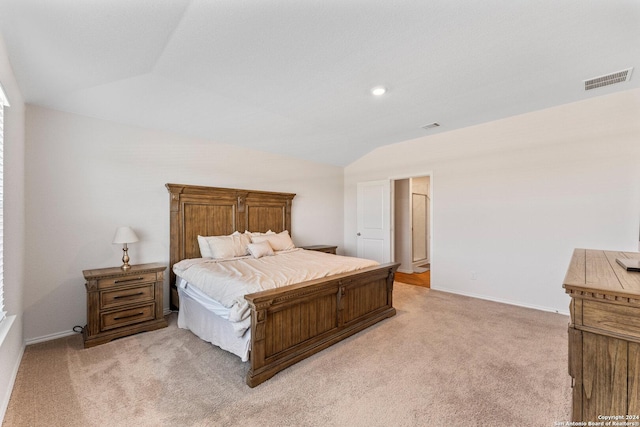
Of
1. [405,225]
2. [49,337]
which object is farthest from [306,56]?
[405,225]

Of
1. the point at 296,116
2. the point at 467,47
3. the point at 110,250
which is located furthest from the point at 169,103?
the point at 467,47

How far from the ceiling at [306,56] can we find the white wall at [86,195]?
0.28 metres

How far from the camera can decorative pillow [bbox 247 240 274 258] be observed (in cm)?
379

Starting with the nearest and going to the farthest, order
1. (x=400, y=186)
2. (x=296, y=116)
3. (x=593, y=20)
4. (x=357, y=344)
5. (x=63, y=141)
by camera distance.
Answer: (x=593, y=20), (x=357, y=344), (x=63, y=141), (x=296, y=116), (x=400, y=186)

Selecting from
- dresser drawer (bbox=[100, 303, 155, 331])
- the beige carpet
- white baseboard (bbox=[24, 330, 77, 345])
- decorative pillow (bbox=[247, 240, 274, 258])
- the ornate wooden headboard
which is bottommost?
the beige carpet

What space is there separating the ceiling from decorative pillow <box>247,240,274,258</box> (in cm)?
169

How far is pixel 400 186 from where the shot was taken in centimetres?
631

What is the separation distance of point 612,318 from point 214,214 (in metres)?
4.03

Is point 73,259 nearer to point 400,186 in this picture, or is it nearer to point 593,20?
point 593,20

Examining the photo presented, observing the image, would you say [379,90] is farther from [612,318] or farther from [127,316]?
[127,316]

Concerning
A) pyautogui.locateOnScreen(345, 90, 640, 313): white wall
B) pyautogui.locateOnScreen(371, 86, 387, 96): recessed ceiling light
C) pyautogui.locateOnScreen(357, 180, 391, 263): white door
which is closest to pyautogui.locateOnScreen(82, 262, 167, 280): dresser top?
pyautogui.locateOnScreen(371, 86, 387, 96): recessed ceiling light

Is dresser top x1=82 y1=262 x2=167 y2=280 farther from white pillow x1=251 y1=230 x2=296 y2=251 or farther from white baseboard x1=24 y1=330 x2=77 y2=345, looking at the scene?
white pillow x1=251 y1=230 x2=296 y2=251

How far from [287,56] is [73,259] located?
307 centimetres

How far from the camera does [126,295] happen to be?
290 centimetres
